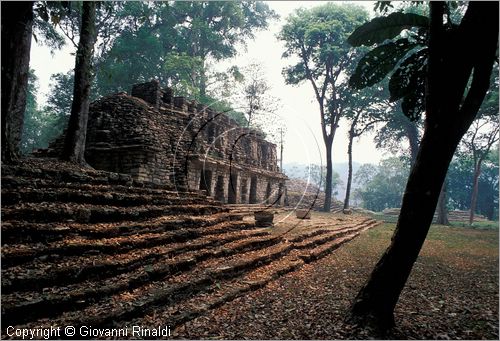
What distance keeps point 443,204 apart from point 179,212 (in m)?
26.9

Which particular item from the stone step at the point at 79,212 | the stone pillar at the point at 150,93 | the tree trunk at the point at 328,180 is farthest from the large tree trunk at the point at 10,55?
the tree trunk at the point at 328,180

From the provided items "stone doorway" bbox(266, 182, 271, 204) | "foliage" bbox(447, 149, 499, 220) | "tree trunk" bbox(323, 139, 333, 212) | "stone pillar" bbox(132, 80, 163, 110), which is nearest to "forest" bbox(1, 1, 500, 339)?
"stone pillar" bbox(132, 80, 163, 110)

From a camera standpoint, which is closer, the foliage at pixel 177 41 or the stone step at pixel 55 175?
the stone step at pixel 55 175

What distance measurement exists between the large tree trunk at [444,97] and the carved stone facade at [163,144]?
9588 mm

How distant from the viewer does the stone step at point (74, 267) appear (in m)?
4.43

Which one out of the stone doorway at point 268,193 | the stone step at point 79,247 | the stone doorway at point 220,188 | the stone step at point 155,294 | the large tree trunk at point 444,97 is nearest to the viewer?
the large tree trunk at point 444,97

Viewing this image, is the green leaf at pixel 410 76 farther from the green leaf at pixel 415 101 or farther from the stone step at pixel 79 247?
the stone step at pixel 79 247

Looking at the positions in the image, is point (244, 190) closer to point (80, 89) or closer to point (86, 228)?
point (80, 89)

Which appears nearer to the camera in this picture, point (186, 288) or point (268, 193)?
point (186, 288)

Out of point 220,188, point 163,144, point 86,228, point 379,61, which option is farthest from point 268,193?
point 379,61

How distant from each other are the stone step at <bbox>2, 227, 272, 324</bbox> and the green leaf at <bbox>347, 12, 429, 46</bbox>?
225 inches

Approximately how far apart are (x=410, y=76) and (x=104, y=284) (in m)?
6.53

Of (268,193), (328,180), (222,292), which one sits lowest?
(222,292)

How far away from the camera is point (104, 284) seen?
510 centimetres
